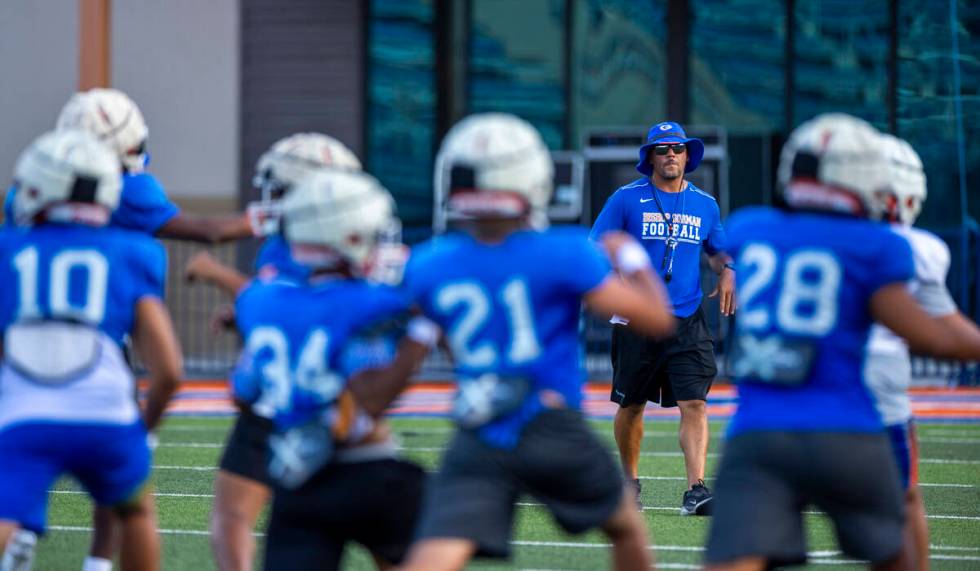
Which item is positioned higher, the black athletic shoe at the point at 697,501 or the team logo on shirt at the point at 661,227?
the team logo on shirt at the point at 661,227

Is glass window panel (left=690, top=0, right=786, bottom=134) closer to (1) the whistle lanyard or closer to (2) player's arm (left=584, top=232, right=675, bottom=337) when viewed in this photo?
(1) the whistle lanyard

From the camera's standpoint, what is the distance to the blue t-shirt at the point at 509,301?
16.4 ft

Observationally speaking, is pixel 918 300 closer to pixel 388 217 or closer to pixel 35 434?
pixel 388 217

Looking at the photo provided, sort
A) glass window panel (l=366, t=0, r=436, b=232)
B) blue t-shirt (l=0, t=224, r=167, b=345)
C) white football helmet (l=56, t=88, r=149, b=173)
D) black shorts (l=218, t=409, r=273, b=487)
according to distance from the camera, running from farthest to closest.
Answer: glass window panel (l=366, t=0, r=436, b=232)
white football helmet (l=56, t=88, r=149, b=173)
black shorts (l=218, t=409, r=273, b=487)
blue t-shirt (l=0, t=224, r=167, b=345)

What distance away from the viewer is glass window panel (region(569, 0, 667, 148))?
21375mm

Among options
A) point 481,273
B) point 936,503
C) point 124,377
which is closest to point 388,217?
point 481,273

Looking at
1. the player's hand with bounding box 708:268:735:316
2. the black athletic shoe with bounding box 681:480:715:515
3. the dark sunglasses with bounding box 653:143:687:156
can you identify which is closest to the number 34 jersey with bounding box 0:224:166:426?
the black athletic shoe with bounding box 681:480:715:515

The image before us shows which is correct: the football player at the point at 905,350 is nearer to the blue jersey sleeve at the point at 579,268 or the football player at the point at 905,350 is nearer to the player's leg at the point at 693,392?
the blue jersey sleeve at the point at 579,268

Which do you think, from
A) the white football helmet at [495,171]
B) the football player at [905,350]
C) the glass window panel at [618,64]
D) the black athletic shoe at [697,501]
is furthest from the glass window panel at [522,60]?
the white football helmet at [495,171]

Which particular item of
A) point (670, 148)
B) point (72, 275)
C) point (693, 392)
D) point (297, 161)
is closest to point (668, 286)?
point (693, 392)

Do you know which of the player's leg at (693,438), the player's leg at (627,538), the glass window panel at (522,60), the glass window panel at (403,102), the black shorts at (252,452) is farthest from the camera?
the glass window panel at (403,102)

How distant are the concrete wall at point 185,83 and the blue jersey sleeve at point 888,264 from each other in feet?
56.1

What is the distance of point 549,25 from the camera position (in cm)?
2155

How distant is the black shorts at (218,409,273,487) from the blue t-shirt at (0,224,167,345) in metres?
0.79
